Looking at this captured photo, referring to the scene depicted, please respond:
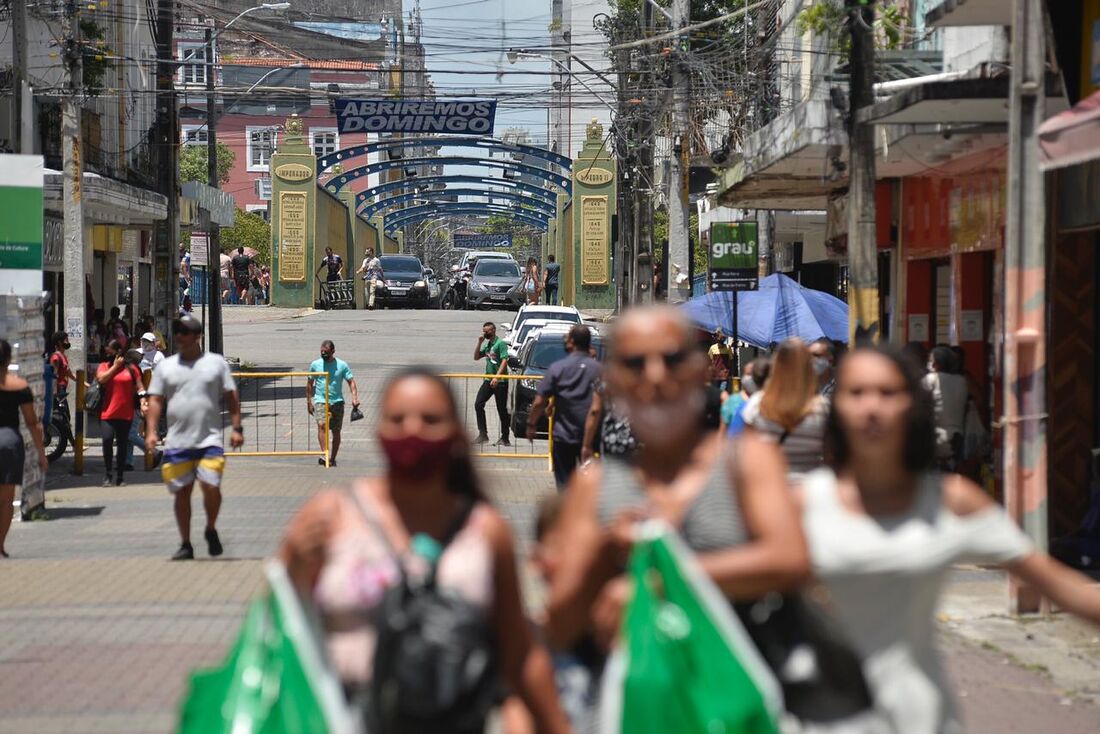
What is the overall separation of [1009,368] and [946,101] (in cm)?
324

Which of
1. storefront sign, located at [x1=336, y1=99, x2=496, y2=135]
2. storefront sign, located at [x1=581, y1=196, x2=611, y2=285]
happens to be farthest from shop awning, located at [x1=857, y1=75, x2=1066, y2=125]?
storefront sign, located at [x1=581, y1=196, x2=611, y2=285]

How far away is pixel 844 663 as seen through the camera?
3.69 metres

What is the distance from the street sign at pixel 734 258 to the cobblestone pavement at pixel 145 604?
10.5ft

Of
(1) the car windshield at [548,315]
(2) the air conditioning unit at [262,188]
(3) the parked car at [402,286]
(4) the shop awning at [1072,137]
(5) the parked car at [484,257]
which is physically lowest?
(1) the car windshield at [548,315]

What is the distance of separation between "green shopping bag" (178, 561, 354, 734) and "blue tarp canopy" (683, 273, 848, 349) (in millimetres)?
16383

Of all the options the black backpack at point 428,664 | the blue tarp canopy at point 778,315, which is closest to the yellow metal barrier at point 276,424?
the blue tarp canopy at point 778,315

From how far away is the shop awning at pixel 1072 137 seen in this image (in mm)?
9570

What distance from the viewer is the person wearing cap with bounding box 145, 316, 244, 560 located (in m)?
11.9

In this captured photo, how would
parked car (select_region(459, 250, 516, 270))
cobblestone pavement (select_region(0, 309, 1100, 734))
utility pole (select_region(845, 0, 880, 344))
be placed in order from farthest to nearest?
parked car (select_region(459, 250, 516, 270))
utility pole (select_region(845, 0, 880, 344))
cobblestone pavement (select_region(0, 309, 1100, 734))

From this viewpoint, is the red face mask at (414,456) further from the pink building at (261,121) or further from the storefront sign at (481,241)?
the storefront sign at (481,241)

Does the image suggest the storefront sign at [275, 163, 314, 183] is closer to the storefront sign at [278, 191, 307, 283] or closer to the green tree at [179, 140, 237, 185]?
the storefront sign at [278, 191, 307, 283]

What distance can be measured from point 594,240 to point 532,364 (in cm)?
3035

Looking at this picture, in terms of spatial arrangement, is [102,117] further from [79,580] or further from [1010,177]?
[1010,177]

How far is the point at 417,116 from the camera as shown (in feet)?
147
